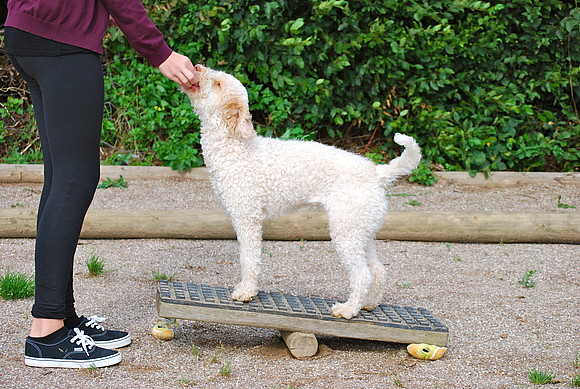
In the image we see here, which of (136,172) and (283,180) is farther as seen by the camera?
(136,172)

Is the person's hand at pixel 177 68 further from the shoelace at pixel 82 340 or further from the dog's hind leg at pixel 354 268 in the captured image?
the shoelace at pixel 82 340

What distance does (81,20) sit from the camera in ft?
9.74

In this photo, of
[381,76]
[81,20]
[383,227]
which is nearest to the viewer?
[81,20]

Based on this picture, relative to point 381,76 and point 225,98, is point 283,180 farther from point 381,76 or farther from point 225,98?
point 381,76

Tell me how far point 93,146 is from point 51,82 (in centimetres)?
32

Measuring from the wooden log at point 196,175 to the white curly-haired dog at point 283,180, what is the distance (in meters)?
3.99

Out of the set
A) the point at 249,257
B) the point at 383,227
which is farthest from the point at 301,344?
the point at 383,227

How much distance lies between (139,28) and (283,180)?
1.02 meters

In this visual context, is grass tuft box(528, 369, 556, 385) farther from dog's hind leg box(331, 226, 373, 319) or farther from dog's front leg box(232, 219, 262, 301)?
dog's front leg box(232, 219, 262, 301)

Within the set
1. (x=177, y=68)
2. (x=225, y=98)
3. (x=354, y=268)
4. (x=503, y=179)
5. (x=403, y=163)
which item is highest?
(x=177, y=68)

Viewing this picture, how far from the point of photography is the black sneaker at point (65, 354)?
10.5 feet

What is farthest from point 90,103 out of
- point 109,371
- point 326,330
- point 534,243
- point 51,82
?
point 534,243

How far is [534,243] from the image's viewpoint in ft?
20.0

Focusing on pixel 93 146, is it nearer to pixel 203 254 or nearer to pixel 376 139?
pixel 203 254
